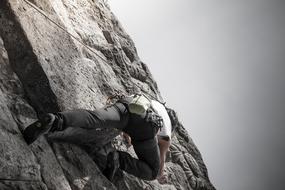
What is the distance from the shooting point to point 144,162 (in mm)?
6531

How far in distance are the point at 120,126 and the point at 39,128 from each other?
153 centimetres

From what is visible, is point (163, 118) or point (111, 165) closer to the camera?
point (111, 165)

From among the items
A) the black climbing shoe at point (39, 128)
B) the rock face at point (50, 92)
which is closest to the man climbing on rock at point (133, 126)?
the black climbing shoe at point (39, 128)

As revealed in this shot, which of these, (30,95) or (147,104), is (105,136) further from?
(30,95)

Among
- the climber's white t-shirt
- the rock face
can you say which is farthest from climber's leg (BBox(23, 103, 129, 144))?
the climber's white t-shirt

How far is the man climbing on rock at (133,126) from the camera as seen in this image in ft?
16.5

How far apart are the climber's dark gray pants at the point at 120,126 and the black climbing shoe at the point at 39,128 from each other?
0.21 metres

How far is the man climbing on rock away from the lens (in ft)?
16.5

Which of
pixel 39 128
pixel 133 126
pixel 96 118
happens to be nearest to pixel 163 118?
pixel 133 126

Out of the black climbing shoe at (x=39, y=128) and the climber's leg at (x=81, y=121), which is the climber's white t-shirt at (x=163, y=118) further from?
the black climbing shoe at (x=39, y=128)

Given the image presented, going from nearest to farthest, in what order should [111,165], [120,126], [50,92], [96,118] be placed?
[96,118], [120,126], [50,92], [111,165]

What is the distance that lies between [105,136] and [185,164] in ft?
12.9

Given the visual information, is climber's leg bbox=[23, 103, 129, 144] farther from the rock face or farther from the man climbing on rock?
the rock face

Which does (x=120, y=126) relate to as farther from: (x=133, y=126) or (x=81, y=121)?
(x=81, y=121)
